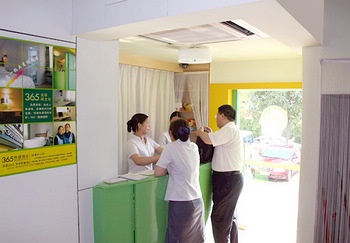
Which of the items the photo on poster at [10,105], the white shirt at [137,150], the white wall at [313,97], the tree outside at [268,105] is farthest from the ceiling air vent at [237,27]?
the tree outside at [268,105]

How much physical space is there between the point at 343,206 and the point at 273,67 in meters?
1.87

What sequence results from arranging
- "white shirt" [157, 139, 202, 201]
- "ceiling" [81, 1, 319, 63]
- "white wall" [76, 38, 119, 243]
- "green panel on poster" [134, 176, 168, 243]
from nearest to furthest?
1. "ceiling" [81, 1, 319, 63]
2. "white wall" [76, 38, 119, 243]
3. "green panel on poster" [134, 176, 168, 243]
4. "white shirt" [157, 139, 202, 201]

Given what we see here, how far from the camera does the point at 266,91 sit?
377cm

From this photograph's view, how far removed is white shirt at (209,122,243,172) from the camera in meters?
2.50

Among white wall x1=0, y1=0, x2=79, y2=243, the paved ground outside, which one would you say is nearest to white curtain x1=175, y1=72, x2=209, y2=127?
the paved ground outside

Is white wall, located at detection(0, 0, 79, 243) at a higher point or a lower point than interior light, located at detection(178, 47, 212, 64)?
lower

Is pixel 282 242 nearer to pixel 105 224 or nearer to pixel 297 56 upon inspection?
pixel 297 56

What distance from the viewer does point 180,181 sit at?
2057 millimetres

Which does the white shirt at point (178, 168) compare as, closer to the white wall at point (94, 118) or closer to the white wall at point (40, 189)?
the white wall at point (94, 118)

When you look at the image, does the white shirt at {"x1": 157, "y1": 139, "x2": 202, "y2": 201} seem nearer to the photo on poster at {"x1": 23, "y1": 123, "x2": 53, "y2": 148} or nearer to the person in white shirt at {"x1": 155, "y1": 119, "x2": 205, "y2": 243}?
the person in white shirt at {"x1": 155, "y1": 119, "x2": 205, "y2": 243}

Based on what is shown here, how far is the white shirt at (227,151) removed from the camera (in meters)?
2.50

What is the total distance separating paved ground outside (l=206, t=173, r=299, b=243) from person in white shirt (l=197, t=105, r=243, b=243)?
629 mm

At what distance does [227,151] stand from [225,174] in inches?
7.5

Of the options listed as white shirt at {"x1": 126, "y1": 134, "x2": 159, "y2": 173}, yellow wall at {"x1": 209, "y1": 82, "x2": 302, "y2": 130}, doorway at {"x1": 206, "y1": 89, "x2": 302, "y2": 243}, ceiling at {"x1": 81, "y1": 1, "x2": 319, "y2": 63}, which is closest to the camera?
ceiling at {"x1": 81, "y1": 1, "x2": 319, "y2": 63}
